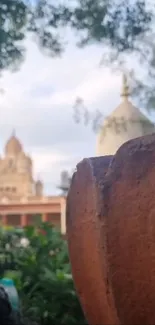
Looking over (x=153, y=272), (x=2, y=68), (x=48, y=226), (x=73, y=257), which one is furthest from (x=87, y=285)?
(x=2, y=68)

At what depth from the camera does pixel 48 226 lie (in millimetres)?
2434

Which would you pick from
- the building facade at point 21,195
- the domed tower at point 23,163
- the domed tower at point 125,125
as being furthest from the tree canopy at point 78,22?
the domed tower at point 23,163

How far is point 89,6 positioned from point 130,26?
0.20m

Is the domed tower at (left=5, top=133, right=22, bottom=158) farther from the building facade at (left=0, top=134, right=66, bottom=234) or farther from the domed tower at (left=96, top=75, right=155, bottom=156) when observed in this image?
the domed tower at (left=96, top=75, right=155, bottom=156)

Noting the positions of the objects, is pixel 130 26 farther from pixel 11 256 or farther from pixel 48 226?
pixel 11 256

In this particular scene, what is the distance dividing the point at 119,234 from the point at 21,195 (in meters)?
13.7

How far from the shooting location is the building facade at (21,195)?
12.7 meters

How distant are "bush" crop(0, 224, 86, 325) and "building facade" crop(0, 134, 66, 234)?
896 centimetres

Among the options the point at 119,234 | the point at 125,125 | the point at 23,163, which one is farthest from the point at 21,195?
the point at 119,234

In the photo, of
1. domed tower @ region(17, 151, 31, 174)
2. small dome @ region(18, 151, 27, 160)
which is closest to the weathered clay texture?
domed tower @ region(17, 151, 31, 174)

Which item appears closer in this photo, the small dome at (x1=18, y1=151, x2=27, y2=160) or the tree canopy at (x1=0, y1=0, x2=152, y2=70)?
the tree canopy at (x1=0, y1=0, x2=152, y2=70)

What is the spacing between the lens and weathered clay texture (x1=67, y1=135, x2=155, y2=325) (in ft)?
3.37

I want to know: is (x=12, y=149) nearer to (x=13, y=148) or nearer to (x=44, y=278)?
(x=13, y=148)

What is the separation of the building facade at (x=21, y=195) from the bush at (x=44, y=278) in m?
8.96
